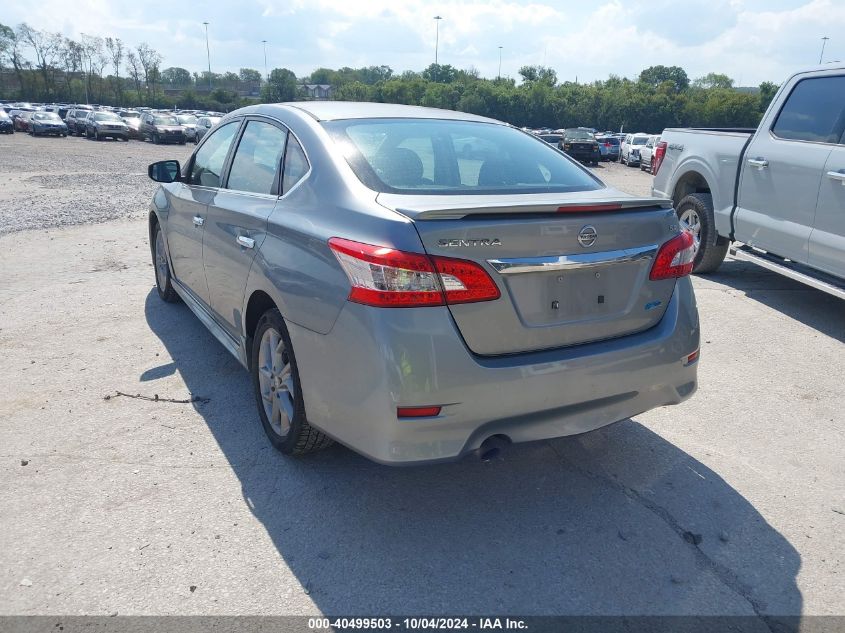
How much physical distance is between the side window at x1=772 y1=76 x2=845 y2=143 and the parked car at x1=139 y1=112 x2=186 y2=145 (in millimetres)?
38134

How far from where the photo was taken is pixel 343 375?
9.09 feet

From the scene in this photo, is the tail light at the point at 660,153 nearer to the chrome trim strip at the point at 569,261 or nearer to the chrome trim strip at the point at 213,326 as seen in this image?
the chrome trim strip at the point at 569,261

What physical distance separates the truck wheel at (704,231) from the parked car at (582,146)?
985 inches

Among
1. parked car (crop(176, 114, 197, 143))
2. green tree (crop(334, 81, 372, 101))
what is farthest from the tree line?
parked car (crop(176, 114, 197, 143))

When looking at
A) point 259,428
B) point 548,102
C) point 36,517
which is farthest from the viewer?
point 548,102

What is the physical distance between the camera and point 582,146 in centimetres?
3222

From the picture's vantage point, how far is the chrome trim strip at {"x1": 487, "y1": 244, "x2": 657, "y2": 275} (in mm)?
2664

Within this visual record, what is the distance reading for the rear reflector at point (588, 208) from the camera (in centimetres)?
279

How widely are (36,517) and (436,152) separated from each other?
2.60 metres

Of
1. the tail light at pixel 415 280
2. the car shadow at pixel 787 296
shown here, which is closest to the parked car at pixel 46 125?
the car shadow at pixel 787 296

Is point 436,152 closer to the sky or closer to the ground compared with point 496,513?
closer to the sky

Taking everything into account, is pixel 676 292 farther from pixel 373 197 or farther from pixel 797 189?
pixel 797 189

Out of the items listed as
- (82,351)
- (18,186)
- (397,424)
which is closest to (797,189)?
(397,424)

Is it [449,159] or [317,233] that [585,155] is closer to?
[449,159]
